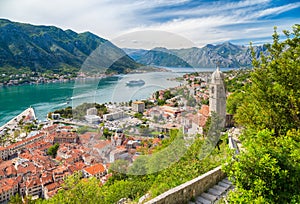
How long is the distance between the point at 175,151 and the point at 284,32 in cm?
218

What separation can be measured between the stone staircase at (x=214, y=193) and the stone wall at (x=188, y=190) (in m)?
0.03

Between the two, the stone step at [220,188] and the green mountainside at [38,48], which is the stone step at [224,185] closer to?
the stone step at [220,188]

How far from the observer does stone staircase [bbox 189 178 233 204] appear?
1.91 metres

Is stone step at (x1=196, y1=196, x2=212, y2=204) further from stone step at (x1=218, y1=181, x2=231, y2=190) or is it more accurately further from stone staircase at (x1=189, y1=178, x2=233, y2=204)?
stone step at (x1=218, y1=181, x2=231, y2=190)

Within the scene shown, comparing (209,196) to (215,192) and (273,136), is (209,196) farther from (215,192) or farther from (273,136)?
(273,136)

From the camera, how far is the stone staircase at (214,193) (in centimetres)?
191

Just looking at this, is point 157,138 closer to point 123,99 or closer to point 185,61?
point 123,99

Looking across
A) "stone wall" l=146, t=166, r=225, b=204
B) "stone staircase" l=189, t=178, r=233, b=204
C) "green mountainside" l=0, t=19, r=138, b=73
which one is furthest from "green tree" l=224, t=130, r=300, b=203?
"green mountainside" l=0, t=19, r=138, b=73

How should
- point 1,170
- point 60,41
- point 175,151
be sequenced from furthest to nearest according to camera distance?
point 60,41, point 1,170, point 175,151

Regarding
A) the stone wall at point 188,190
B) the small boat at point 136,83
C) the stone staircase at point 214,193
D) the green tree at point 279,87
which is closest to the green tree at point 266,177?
the stone wall at point 188,190

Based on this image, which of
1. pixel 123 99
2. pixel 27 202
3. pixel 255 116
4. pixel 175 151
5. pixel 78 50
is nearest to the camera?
pixel 175 151

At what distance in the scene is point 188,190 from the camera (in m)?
1.89

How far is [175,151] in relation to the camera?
204 centimetres

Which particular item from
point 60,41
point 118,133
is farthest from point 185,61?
point 60,41
